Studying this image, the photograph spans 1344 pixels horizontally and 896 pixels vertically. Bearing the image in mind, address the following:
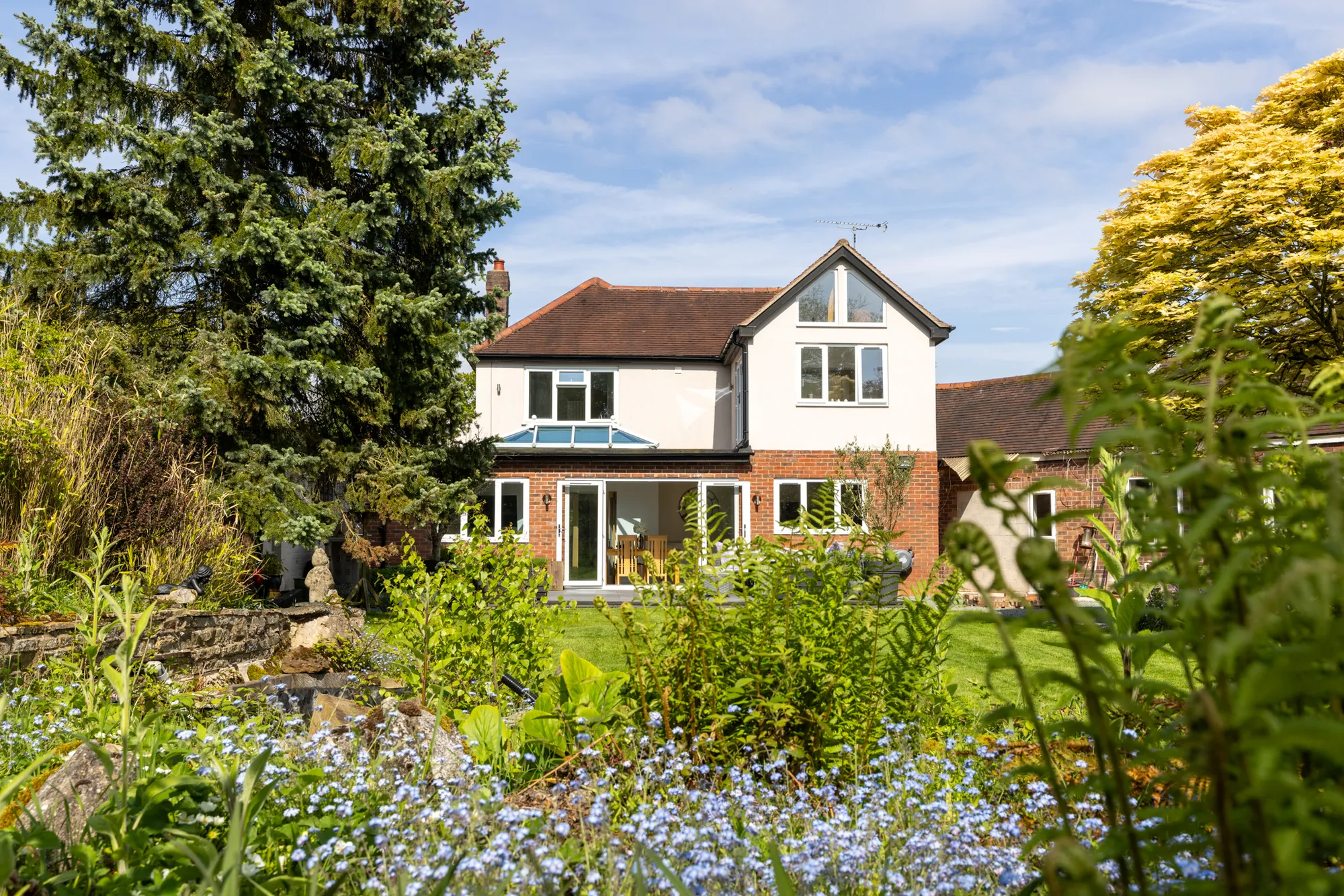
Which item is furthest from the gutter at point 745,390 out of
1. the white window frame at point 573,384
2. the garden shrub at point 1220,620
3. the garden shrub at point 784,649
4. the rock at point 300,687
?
the garden shrub at point 1220,620

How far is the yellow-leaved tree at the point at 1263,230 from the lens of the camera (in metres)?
13.1

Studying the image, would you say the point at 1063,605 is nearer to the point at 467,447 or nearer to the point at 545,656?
the point at 545,656

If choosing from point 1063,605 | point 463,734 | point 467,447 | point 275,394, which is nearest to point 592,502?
point 467,447

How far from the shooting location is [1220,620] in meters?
1.02

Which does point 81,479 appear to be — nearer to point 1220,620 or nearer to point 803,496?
point 1220,620

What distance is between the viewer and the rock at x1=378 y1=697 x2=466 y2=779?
301 centimetres

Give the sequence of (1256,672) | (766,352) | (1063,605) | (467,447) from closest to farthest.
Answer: (1256,672)
(1063,605)
(467,447)
(766,352)

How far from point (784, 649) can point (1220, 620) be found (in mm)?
2356

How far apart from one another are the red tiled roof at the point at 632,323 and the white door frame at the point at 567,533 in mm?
3749

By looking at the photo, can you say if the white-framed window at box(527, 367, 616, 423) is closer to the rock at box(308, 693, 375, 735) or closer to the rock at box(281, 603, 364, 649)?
the rock at box(281, 603, 364, 649)

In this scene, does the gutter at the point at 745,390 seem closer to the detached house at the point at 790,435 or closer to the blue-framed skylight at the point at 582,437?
the detached house at the point at 790,435

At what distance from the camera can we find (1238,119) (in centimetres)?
1568

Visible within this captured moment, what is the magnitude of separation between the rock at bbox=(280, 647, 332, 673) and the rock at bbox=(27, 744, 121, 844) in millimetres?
3999

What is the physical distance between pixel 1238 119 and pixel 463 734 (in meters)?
18.0
